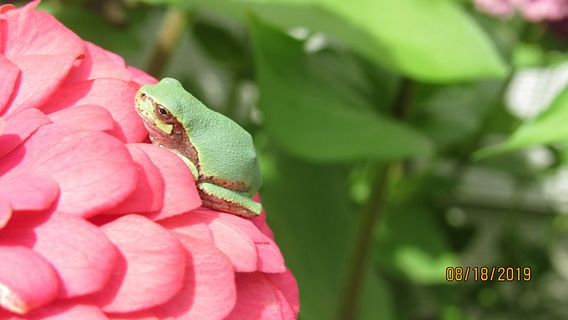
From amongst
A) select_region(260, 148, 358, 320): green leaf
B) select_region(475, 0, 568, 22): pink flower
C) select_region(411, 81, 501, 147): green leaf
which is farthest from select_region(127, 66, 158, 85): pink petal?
select_region(475, 0, 568, 22): pink flower

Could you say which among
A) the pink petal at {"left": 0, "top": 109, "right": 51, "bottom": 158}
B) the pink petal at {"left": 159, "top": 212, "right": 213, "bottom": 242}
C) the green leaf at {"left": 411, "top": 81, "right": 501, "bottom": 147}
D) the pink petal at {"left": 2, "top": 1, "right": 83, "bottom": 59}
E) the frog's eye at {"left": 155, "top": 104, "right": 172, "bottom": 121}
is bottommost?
the pink petal at {"left": 159, "top": 212, "right": 213, "bottom": 242}

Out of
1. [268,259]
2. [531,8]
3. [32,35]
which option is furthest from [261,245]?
[531,8]

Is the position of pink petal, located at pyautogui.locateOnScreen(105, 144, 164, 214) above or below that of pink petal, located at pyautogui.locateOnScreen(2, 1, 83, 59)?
below

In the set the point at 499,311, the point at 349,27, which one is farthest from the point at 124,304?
the point at 499,311

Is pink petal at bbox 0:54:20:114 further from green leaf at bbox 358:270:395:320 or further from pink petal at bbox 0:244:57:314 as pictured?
green leaf at bbox 358:270:395:320

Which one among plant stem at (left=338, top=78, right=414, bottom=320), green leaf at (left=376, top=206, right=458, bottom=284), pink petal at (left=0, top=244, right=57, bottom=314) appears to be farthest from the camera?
green leaf at (left=376, top=206, right=458, bottom=284)

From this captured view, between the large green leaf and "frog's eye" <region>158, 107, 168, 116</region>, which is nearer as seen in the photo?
"frog's eye" <region>158, 107, 168, 116</region>

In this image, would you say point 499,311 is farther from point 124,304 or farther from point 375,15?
point 124,304
